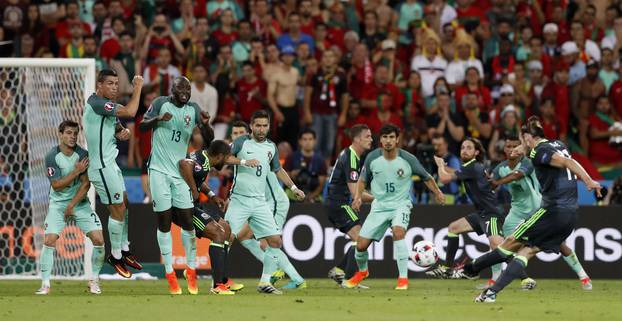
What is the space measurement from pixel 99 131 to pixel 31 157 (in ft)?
12.2

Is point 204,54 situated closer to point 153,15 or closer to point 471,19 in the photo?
point 153,15

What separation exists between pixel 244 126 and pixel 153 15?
24.1ft

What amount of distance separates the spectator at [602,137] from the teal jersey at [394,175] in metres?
7.71

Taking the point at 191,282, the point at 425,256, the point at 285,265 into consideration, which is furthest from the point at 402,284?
the point at 191,282

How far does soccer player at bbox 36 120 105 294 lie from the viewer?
16094mm

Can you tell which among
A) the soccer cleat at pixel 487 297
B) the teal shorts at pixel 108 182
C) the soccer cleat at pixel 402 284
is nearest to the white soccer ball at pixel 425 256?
the soccer cleat at pixel 402 284

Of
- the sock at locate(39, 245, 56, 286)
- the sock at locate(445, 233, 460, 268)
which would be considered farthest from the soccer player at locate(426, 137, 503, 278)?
the sock at locate(39, 245, 56, 286)

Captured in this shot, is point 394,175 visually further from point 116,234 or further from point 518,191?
point 116,234

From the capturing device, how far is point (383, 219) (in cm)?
1739

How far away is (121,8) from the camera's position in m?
24.0

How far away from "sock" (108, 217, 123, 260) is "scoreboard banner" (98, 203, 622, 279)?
449cm

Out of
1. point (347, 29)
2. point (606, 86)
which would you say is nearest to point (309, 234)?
point (347, 29)

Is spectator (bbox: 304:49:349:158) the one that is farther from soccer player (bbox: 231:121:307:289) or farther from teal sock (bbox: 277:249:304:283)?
teal sock (bbox: 277:249:304:283)

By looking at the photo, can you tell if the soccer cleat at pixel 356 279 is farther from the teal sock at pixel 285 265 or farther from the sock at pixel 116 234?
the sock at pixel 116 234
